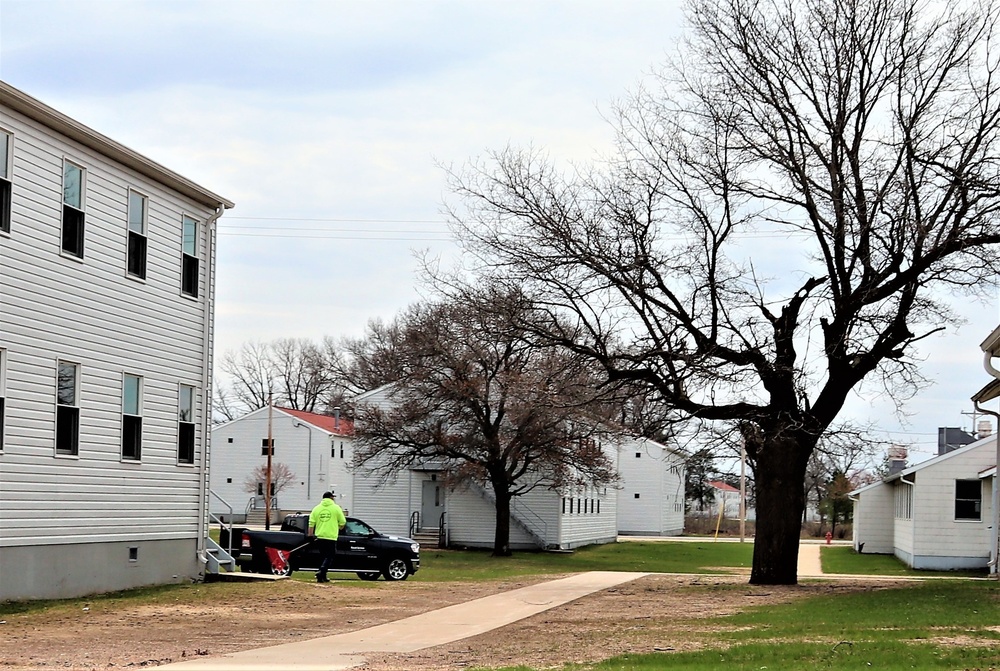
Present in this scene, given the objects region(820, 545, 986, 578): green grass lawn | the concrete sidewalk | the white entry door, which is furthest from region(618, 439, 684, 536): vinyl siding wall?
the concrete sidewalk

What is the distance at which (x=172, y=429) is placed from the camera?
24.2 m

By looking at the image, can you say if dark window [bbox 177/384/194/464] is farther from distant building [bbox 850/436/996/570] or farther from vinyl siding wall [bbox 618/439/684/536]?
vinyl siding wall [bbox 618/439/684/536]

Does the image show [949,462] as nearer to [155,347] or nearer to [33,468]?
[155,347]

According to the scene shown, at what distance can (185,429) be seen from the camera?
24.9 m

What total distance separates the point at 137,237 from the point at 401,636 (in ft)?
34.7

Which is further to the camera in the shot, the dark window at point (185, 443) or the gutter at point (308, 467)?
the gutter at point (308, 467)

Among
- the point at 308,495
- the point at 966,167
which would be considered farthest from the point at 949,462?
the point at 308,495

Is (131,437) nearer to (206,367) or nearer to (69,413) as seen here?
(69,413)

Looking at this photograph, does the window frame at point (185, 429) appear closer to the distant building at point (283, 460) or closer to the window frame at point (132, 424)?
the window frame at point (132, 424)

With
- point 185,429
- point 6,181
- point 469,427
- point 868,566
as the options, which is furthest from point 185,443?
point 868,566

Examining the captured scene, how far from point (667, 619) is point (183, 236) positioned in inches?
500

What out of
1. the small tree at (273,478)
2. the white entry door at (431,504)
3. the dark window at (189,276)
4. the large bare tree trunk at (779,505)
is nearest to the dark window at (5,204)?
the dark window at (189,276)

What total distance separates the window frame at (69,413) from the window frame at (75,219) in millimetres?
1860

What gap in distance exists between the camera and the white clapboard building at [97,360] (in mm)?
18922
